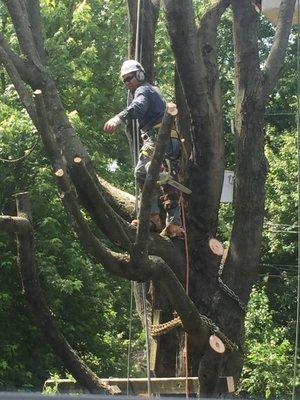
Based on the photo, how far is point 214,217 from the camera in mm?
6406

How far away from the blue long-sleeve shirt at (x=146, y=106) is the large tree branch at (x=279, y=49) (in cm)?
90

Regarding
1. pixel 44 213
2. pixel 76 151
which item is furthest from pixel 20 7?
pixel 44 213

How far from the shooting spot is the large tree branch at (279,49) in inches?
253

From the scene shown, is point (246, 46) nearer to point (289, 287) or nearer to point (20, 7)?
point (20, 7)

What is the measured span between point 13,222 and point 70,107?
9562 mm

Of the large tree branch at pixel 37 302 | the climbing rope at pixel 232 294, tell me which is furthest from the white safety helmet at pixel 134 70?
the climbing rope at pixel 232 294

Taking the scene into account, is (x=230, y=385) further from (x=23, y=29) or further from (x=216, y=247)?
(x=23, y=29)

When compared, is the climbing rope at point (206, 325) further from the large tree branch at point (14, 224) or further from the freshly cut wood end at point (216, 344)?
the large tree branch at point (14, 224)

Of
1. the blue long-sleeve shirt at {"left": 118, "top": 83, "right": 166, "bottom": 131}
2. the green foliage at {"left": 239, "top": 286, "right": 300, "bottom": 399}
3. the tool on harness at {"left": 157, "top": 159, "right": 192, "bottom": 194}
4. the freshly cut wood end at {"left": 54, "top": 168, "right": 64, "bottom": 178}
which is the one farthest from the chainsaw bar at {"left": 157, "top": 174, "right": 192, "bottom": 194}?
the green foliage at {"left": 239, "top": 286, "right": 300, "bottom": 399}

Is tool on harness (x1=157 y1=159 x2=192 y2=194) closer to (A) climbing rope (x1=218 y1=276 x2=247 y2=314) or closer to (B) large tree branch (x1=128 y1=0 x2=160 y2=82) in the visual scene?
(A) climbing rope (x1=218 y1=276 x2=247 y2=314)

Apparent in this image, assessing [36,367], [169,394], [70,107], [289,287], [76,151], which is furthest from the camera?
[289,287]

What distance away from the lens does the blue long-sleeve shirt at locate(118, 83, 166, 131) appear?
5656 mm

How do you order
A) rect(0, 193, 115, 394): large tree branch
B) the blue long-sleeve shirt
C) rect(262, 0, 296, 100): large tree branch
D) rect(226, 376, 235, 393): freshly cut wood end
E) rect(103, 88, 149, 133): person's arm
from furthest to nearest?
rect(262, 0, 296, 100): large tree branch → rect(226, 376, 235, 393): freshly cut wood end → the blue long-sleeve shirt → rect(103, 88, 149, 133): person's arm → rect(0, 193, 115, 394): large tree branch

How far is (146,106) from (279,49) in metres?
1.43
